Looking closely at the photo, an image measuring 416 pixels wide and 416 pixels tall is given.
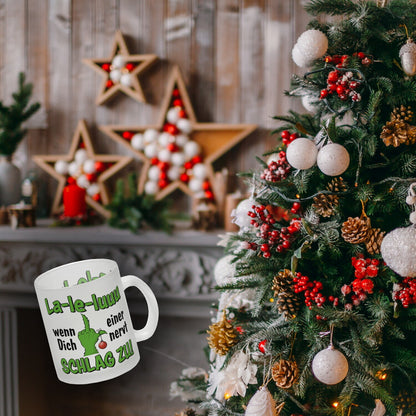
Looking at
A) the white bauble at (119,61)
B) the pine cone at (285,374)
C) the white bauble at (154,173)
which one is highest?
the white bauble at (119,61)

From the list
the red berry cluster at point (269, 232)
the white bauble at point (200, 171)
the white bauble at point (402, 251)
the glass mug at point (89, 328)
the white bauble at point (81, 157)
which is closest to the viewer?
the glass mug at point (89, 328)

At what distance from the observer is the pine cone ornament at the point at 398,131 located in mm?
727

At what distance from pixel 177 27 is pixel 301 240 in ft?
3.73

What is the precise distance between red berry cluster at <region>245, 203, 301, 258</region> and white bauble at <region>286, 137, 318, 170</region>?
110mm

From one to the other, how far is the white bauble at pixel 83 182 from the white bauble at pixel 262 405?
112 centimetres

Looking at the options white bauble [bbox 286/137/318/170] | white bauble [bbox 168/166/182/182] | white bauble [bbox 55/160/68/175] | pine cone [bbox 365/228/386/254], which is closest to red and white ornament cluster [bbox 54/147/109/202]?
white bauble [bbox 55/160/68/175]

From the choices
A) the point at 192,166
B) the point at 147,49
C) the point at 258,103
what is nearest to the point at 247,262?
the point at 192,166

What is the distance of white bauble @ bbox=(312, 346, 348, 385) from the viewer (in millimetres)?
686

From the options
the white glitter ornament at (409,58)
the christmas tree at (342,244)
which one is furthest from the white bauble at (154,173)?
the white glitter ornament at (409,58)

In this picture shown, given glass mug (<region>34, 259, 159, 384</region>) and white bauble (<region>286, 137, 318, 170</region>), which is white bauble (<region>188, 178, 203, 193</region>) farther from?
glass mug (<region>34, 259, 159, 384</region>)

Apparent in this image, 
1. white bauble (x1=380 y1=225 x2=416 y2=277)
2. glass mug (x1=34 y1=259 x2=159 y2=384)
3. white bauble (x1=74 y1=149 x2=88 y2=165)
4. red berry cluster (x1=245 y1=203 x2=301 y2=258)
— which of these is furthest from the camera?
white bauble (x1=74 y1=149 x2=88 y2=165)

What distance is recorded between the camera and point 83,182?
5.31 ft

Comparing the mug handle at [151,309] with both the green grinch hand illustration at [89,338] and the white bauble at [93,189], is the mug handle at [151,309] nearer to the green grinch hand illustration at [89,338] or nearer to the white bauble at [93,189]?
the green grinch hand illustration at [89,338]

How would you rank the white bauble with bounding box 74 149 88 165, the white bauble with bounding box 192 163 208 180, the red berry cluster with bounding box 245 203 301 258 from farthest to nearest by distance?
the white bauble with bounding box 74 149 88 165, the white bauble with bounding box 192 163 208 180, the red berry cluster with bounding box 245 203 301 258
